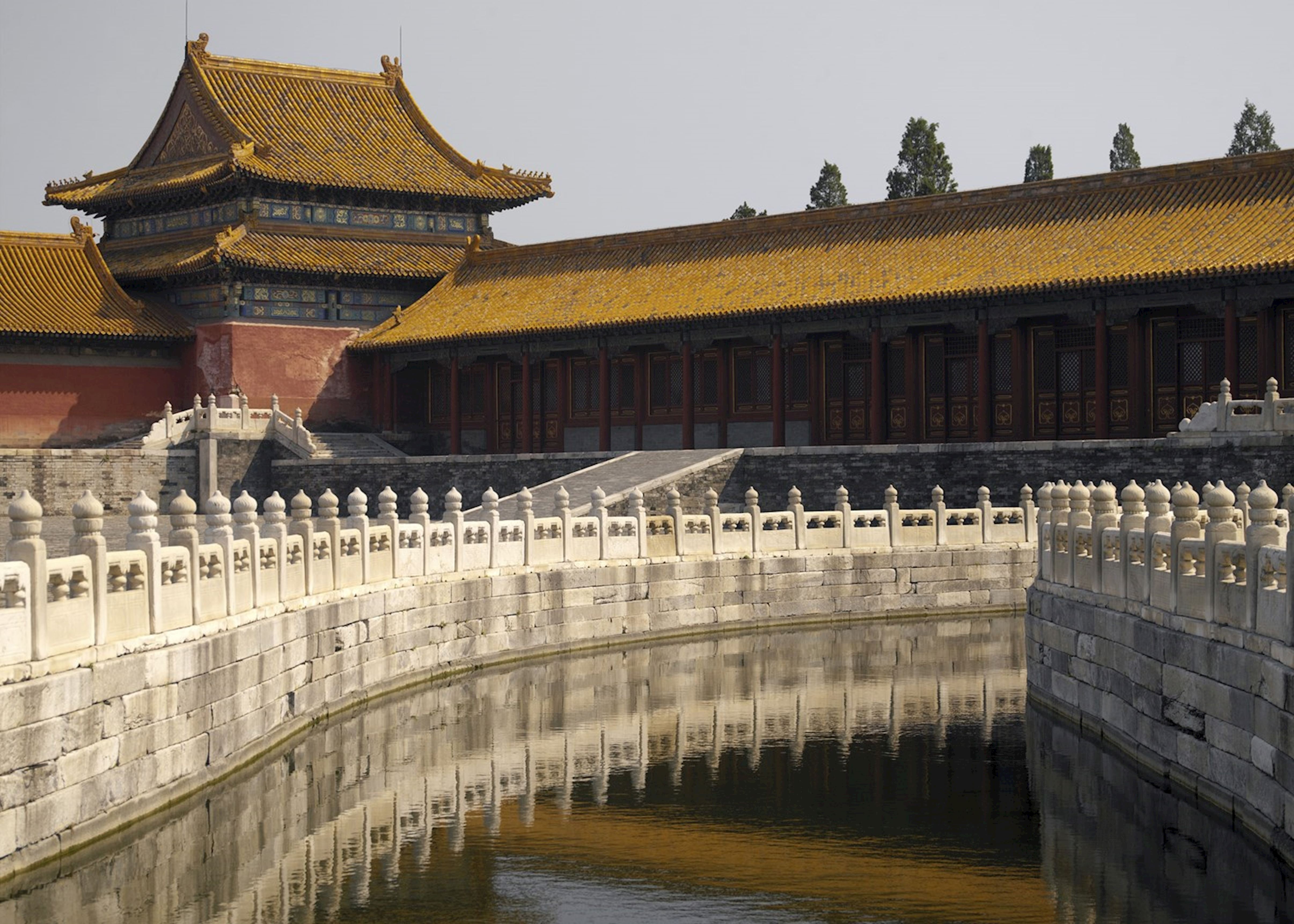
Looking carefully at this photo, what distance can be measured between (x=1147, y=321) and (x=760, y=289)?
8395mm

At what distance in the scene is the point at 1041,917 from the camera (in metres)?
12.2

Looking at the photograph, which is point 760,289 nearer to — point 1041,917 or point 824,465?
point 824,465

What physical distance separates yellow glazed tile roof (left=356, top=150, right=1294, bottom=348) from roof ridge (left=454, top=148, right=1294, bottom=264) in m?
0.03

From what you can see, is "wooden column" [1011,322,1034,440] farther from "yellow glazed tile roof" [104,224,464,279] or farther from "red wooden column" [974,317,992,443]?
"yellow glazed tile roof" [104,224,464,279]

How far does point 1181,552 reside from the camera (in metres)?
15.5

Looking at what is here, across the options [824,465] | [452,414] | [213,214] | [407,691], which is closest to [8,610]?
[407,691]

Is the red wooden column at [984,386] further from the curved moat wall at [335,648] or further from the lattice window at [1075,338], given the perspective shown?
the curved moat wall at [335,648]

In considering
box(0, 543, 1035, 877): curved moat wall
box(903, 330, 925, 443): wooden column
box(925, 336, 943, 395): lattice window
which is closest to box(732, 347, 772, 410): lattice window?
box(903, 330, 925, 443): wooden column

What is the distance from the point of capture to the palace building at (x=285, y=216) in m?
46.9

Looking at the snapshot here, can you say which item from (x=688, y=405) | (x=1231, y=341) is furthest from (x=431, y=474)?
(x=1231, y=341)

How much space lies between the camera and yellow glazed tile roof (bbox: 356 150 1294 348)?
35000 mm

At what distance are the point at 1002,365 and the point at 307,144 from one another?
66.8ft

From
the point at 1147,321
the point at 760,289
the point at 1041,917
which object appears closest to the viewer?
the point at 1041,917

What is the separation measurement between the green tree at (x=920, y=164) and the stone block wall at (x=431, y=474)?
20.6 m
